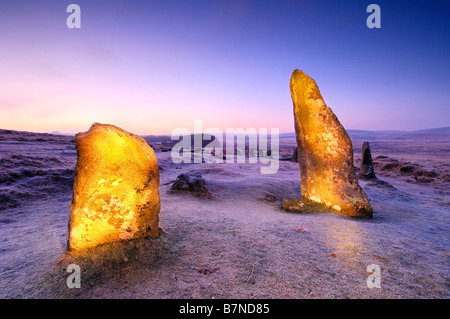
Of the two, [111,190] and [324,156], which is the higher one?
[324,156]

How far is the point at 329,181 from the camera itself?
16.2 ft

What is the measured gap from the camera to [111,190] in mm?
2578

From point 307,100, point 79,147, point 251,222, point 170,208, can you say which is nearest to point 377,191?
point 307,100

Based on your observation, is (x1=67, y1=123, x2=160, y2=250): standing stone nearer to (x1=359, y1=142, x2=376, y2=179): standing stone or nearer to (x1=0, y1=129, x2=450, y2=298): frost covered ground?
(x1=0, y1=129, x2=450, y2=298): frost covered ground

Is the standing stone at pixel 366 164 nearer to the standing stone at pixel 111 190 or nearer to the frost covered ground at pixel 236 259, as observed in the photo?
the frost covered ground at pixel 236 259

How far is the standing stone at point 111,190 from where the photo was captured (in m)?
2.48

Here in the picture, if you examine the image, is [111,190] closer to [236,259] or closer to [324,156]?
[236,259]

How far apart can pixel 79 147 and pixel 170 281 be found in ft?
6.17

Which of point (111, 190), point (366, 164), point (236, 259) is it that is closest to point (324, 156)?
point (236, 259)

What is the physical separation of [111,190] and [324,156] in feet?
14.6

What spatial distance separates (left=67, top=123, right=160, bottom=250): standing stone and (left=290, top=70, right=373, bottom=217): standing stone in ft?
12.6

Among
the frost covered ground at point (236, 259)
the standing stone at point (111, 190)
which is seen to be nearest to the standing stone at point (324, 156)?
the frost covered ground at point (236, 259)

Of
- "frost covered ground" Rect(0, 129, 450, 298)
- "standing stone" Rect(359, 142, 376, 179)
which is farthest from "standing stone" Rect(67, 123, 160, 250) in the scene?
"standing stone" Rect(359, 142, 376, 179)

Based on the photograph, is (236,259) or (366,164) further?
(366,164)
